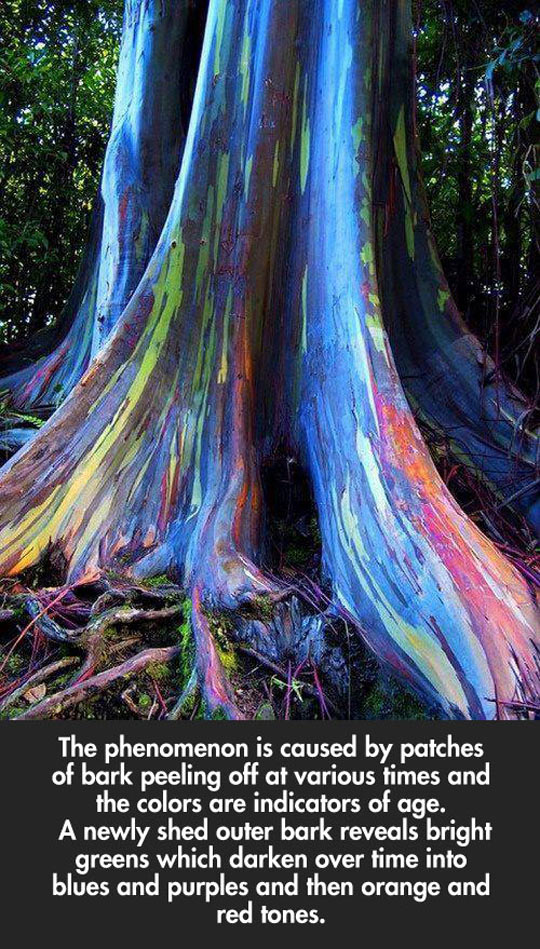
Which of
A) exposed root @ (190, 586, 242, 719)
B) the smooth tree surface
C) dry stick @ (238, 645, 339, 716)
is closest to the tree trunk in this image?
the smooth tree surface

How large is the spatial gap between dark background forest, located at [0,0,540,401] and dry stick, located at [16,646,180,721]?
1947mm

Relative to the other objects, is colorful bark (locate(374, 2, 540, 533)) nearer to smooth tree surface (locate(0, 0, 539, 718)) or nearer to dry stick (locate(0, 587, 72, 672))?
smooth tree surface (locate(0, 0, 539, 718))

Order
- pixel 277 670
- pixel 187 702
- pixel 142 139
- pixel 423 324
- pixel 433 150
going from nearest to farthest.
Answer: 1. pixel 187 702
2. pixel 277 670
3. pixel 423 324
4. pixel 142 139
5. pixel 433 150

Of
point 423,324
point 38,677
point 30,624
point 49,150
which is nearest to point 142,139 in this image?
point 423,324

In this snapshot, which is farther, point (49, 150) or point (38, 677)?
point (49, 150)

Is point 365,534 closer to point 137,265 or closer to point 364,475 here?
point 364,475

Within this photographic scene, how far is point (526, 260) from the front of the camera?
396 centimetres

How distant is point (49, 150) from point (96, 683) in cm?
450

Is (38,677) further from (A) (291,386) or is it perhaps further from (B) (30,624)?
(A) (291,386)

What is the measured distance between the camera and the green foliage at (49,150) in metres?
4.79

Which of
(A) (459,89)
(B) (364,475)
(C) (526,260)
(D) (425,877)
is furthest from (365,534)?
(A) (459,89)

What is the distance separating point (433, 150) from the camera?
14.1 ft

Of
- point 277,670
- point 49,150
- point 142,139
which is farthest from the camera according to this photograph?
point 49,150

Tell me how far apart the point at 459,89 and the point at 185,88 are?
1.49 metres
